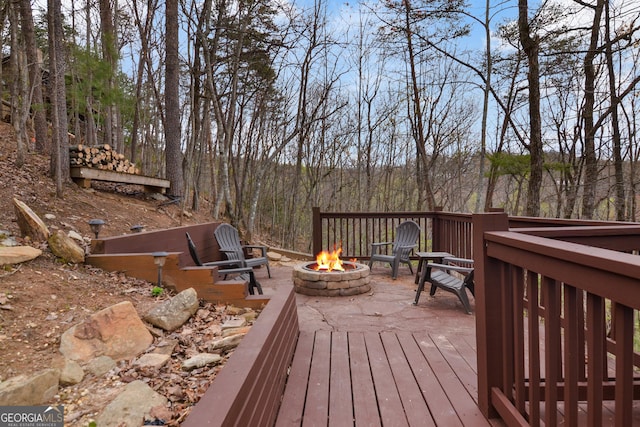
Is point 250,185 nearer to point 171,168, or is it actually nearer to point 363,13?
point 171,168

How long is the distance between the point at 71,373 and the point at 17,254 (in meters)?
1.53

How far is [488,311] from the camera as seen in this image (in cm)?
147

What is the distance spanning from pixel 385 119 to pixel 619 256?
11.6m

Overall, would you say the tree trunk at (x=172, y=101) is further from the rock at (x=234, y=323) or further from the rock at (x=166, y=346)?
the rock at (x=166, y=346)

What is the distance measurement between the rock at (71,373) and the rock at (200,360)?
51 cm

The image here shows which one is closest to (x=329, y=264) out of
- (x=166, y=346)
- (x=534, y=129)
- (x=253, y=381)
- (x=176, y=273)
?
(x=176, y=273)

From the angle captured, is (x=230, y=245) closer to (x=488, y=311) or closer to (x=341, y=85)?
(x=488, y=311)

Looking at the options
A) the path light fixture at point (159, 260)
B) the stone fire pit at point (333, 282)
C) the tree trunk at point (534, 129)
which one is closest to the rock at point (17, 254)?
the path light fixture at point (159, 260)

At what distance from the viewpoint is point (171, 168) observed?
705 cm

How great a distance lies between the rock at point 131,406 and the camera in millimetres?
1431

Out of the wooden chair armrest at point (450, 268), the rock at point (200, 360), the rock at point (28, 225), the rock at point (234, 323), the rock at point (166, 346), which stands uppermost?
the rock at point (28, 225)

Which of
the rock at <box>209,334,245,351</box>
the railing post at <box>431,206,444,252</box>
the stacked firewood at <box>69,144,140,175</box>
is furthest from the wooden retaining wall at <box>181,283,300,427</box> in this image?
the stacked firewood at <box>69,144,140,175</box>

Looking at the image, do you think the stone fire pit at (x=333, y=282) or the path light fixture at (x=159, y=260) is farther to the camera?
the stone fire pit at (x=333, y=282)

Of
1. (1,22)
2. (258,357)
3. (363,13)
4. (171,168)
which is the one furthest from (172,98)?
(258,357)
